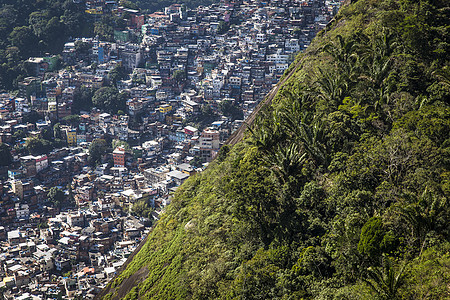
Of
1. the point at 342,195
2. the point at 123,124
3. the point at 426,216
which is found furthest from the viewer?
the point at 123,124

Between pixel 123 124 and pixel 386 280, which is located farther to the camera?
pixel 123 124

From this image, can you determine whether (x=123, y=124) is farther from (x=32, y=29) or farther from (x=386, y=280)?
(x=386, y=280)

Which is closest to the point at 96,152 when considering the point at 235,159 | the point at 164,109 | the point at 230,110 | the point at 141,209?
the point at 164,109

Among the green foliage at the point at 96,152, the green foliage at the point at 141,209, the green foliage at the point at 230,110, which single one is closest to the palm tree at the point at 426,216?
the green foliage at the point at 141,209

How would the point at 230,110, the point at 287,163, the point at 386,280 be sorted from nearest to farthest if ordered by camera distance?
the point at 386,280
the point at 287,163
the point at 230,110

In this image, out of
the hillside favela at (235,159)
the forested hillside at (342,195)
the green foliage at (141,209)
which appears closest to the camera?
the forested hillside at (342,195)

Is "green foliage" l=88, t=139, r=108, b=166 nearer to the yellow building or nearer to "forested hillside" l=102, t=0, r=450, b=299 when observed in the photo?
the yellow building

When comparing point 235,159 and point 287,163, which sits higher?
point 287,163

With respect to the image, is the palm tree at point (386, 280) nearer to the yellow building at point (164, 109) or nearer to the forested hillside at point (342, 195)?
the forested hillside at point (342, 195)
